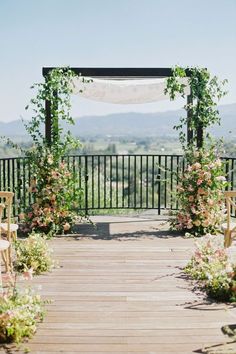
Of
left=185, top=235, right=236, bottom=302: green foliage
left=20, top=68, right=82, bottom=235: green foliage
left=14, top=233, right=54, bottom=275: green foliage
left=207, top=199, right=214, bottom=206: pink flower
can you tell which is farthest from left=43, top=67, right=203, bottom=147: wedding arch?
left=185, top=235, right=236, bottom=302: green foliage

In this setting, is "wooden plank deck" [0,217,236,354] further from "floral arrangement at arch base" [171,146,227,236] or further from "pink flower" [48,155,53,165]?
"pink flower" [48,155,53,165]

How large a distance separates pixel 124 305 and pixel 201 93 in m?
3.90

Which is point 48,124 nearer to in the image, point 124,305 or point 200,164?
point 200,164

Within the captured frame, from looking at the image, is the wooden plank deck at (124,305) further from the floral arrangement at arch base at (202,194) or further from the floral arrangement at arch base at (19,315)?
the floral arrangement at arch base at (202,194)

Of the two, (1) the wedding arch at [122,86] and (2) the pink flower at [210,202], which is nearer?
(2) the pink flower at [210,202]

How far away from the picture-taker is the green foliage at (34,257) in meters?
5.24

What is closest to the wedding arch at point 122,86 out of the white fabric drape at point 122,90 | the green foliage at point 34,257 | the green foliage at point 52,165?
the white fabric drape at point 122,90

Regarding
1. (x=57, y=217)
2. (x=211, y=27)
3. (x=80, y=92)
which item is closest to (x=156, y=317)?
(x=57, y=217)

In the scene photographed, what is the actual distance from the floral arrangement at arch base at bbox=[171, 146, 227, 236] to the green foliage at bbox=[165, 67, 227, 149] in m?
0.44

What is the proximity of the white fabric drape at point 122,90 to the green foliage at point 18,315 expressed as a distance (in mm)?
4086

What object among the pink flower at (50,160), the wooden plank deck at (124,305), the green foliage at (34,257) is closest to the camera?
the wooden plank deck at (124,305)

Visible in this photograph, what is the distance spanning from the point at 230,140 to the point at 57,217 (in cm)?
263

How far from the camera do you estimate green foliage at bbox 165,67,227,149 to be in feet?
23.8

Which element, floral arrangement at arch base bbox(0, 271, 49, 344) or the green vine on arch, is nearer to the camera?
floral arrangement at arch base bbox(0, 271, 49, 344)
